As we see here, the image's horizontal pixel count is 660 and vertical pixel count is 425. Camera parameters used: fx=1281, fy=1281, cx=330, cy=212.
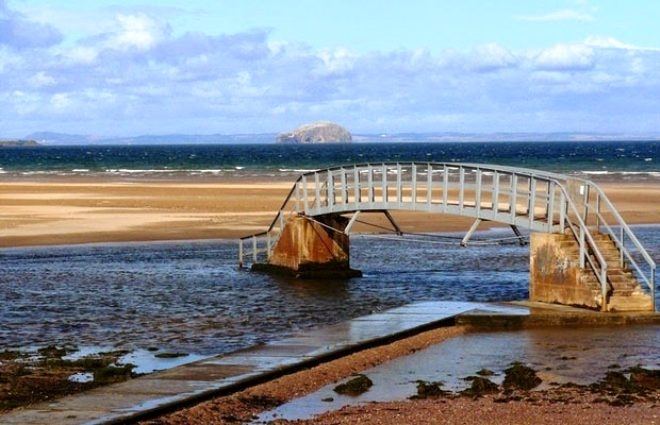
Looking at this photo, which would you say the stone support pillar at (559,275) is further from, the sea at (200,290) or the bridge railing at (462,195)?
the sea at (200,290)

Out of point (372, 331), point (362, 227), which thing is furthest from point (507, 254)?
point (372, 331)

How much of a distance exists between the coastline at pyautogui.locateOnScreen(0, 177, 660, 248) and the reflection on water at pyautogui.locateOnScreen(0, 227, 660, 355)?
354 cm

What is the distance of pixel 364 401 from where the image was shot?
46.7 ft

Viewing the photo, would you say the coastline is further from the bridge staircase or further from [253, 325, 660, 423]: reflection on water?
[253, 325, 660, 423]: reflection on water

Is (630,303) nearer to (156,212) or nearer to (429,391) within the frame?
(429,391)

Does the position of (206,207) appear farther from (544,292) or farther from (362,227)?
(544,292)

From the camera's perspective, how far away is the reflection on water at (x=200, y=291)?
20188 mm

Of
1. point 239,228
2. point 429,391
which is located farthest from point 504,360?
point 239,228

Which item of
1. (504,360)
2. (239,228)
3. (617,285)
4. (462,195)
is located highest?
(462,195)

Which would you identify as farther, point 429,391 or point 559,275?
point 559,275

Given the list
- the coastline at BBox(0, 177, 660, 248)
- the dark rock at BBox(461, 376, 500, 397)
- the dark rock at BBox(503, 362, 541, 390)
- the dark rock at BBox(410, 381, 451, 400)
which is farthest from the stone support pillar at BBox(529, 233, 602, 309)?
the coastline at BBox(0, 177, 660, 248)

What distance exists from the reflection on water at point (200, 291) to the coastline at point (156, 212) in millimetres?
3542

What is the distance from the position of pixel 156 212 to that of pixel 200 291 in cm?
2302

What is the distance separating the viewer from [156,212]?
159 ft
